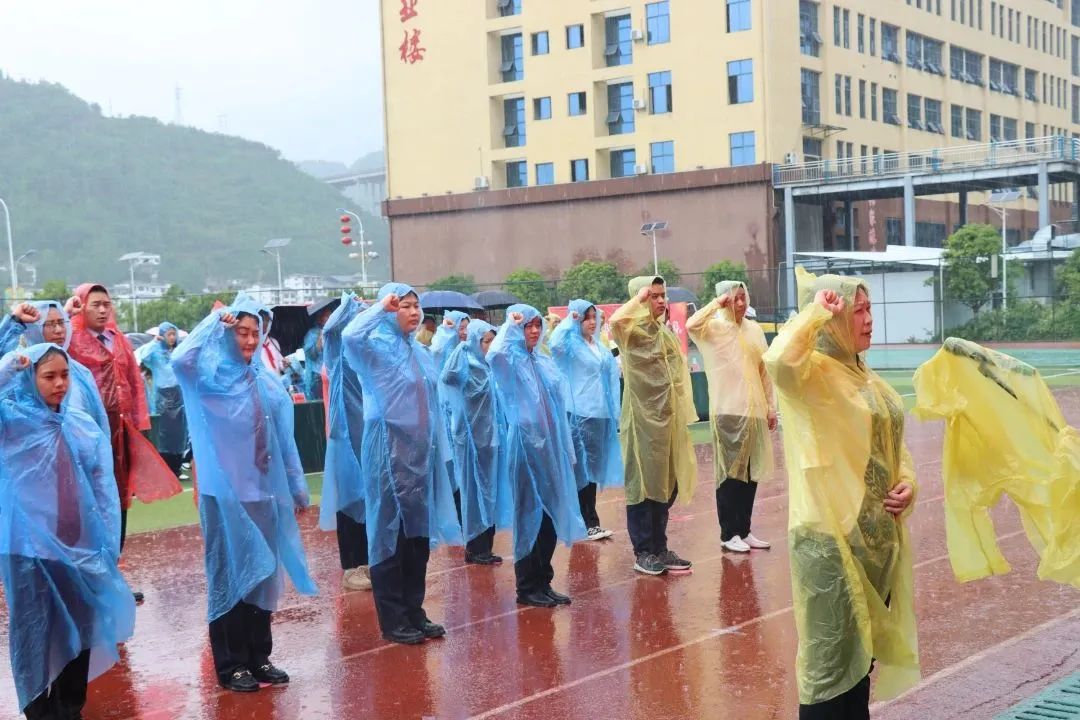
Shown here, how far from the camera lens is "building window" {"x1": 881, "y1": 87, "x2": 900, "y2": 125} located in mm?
46969

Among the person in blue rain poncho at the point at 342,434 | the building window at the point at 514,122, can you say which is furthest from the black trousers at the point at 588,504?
the building window at the point at 514,122

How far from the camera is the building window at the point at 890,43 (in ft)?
153

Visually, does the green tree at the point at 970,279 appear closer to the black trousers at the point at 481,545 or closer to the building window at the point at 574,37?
the building window at the point at 574,37

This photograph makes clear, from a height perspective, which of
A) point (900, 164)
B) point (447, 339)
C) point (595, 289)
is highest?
point (900, 164)

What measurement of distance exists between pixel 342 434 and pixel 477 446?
1101mm

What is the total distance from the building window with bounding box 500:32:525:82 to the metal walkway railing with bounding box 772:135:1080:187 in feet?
35.9

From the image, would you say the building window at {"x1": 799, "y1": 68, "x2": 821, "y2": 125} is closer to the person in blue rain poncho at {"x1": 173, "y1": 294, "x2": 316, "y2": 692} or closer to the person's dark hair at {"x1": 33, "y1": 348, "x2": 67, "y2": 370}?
the person in blue rain poncho at {"x1": 173, "y1": 294, "x2": 316, "y2": 692}

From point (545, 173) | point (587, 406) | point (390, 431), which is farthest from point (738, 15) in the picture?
point (390, 431)

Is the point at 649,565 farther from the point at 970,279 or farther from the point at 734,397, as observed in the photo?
the point at 970,279

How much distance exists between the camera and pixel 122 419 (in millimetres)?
7512

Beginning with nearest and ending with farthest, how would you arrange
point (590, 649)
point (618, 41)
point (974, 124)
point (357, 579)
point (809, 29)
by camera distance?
1. point (590, 649)
2. point (357, 579)
3. point (809, 29)
4. point (618, 41)
5. point (974, 124)

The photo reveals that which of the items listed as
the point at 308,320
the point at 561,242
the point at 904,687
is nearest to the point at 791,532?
the point at 904,687

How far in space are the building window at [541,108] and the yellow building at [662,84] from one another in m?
0.05

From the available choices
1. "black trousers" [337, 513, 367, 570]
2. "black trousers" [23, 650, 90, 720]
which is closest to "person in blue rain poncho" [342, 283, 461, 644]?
"black trousers" [337, 513, 367, 570]
